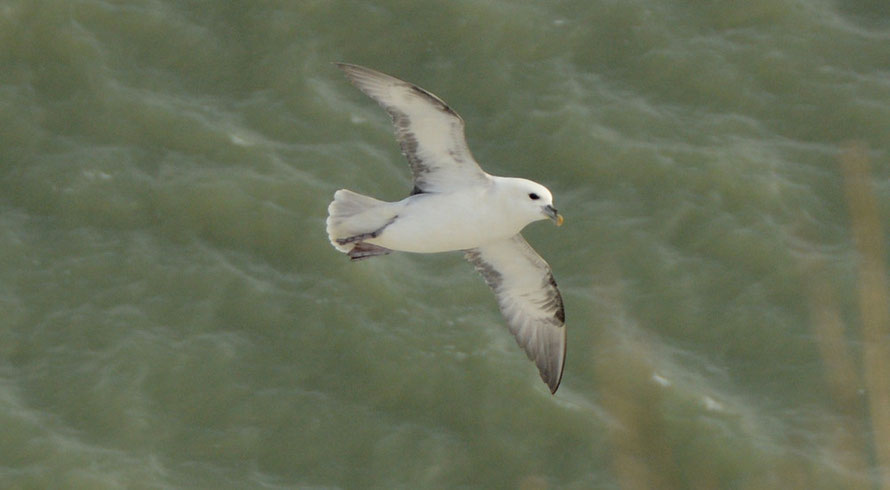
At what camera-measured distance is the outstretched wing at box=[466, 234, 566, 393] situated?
15.5 metres

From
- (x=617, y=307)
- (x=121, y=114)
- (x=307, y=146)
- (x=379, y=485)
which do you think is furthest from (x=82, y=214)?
(x=617, y=307)

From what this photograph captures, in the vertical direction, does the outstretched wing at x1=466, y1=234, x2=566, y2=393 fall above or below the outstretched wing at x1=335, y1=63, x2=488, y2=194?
below

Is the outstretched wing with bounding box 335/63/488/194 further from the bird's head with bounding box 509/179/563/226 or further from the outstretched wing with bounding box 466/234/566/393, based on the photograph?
the outstretched wing with bounding box 466/234/566/393

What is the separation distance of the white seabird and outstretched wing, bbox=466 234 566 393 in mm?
12

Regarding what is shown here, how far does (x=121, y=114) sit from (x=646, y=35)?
269 inches

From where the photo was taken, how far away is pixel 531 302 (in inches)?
619

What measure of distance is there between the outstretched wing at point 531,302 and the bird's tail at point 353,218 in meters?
1.15

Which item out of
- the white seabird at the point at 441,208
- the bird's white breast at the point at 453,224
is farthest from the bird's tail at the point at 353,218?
the bird's white breast at the point at 453,224

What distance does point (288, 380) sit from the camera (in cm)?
1936

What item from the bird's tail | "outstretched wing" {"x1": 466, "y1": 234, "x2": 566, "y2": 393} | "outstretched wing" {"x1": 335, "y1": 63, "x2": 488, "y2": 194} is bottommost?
"outstretched wing" {"x1": 466, "y1": 234, "x2": 566, "y2": 393}

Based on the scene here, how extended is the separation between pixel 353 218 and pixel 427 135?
3.16 ft

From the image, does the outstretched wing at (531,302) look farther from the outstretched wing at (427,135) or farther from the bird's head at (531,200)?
the bird's head at (531,200)

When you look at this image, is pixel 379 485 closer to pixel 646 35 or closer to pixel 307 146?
pixel 307 146

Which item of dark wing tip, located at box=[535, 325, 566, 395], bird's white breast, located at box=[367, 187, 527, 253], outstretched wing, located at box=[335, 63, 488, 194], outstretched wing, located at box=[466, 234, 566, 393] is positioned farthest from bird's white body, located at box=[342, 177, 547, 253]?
dark wing tip, located at box=[535, 325, 566, 395]
